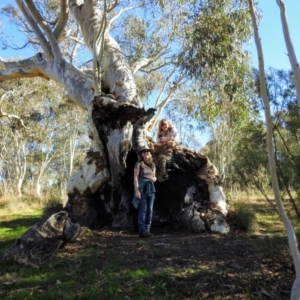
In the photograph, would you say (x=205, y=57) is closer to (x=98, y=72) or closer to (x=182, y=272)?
(x=98, y=72)

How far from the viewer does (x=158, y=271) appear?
179 inches

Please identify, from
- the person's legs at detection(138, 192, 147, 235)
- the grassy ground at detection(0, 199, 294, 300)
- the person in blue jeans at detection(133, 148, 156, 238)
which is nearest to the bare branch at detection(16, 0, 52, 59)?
the person in blue jeans at detection(133, 148, 156, 238)

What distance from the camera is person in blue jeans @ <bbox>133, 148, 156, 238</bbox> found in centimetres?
689

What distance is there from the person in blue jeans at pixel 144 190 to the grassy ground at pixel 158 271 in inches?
24.0

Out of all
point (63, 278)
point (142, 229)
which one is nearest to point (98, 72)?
point (142, 229)

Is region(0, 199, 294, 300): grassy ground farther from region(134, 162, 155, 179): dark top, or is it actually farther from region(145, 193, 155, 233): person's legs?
region(134, 162, 155, 179): dark top

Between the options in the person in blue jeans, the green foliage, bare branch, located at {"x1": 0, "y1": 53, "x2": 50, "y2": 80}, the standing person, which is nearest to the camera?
the person in blue jeans

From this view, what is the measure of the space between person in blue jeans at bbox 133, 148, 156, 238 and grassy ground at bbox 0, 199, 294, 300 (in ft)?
2.00

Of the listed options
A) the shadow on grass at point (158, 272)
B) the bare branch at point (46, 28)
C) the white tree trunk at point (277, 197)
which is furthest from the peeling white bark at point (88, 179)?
the white tree trunk at point (277, 197)

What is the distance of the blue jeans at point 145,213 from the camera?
6844mm

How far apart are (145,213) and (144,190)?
0.37 m

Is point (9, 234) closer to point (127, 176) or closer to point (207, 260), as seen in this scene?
point (127, 176)

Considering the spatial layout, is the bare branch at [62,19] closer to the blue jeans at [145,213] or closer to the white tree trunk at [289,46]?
the blue jeans at [145,213]

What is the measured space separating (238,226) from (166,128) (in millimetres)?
2364
